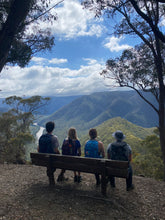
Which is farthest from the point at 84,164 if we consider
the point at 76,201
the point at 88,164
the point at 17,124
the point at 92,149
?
the point at 17,124

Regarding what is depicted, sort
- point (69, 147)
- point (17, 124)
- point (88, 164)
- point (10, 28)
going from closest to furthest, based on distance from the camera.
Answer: point (88, 164), point (10, 28), point (69, 147), point (17, 124)

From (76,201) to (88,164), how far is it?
0.78 metres

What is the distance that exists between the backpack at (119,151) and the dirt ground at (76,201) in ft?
2.93

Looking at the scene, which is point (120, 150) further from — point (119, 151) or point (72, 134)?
point (72, 134)

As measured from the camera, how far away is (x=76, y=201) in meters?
3.49

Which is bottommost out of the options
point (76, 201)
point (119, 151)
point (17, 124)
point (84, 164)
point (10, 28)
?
point (76, 201)

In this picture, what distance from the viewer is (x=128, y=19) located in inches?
341

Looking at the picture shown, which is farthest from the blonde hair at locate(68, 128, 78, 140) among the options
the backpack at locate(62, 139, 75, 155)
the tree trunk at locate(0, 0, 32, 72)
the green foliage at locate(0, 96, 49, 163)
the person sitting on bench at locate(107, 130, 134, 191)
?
the green foliage at locate(0, 96, 49, 163)

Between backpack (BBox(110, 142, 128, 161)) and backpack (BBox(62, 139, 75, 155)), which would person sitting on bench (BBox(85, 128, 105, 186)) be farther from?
backpack (BBox(62, 139, 75, 155))

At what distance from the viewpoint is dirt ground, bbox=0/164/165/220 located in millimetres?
3037

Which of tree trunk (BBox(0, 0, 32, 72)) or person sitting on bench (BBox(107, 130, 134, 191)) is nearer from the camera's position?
tree trunk (BBox(0, 0, 32, 72))

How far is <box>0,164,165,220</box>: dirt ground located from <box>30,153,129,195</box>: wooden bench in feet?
1.67

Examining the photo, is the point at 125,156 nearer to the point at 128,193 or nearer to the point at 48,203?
the point at 128,193

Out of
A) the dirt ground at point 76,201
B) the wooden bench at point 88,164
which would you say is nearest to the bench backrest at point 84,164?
the wooden bench at point 88,164
